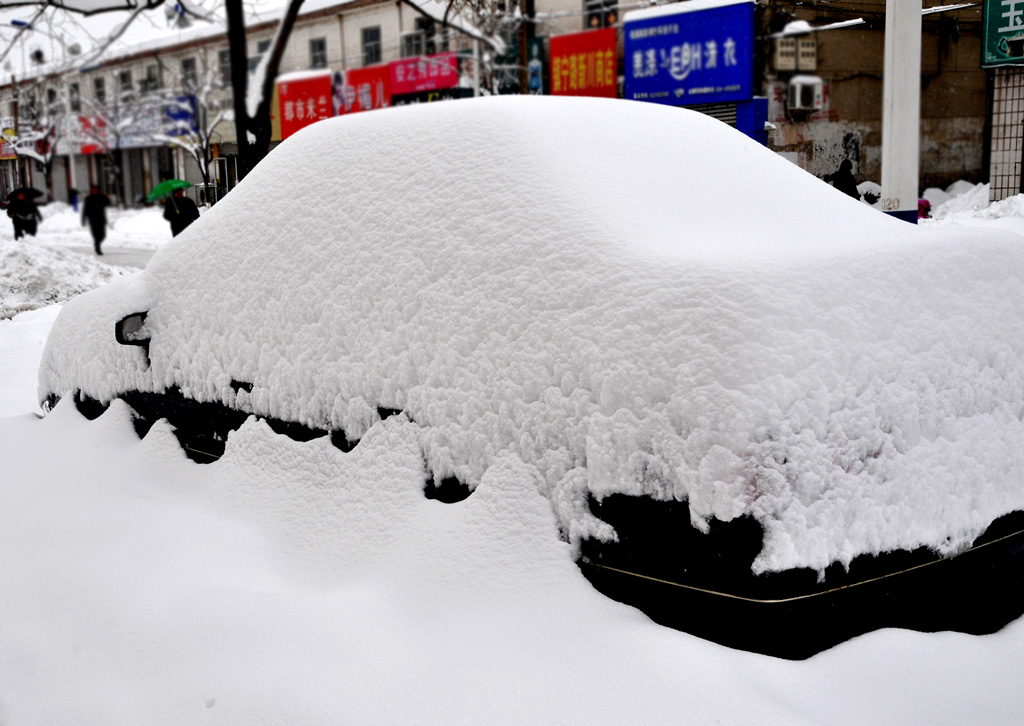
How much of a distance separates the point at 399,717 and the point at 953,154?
70.3 feet

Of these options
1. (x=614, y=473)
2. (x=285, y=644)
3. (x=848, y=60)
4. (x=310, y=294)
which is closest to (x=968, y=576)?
(x=614, y=473)

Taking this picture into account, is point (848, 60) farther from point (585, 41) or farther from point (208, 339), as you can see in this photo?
point (208, 339)

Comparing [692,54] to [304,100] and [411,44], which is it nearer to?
[411,44]

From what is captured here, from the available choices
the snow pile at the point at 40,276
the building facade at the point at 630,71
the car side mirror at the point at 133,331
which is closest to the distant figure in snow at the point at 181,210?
the building facade at the point at 630,71

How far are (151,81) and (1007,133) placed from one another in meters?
27.1

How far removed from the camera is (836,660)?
7.22 feet

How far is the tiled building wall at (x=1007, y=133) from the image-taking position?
16.0m

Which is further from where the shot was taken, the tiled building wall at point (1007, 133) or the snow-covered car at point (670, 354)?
the tiled building wall at point (1007, 133)

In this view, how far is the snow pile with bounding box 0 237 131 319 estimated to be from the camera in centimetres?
1213

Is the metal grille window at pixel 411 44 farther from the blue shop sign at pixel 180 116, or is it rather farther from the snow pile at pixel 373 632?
the snow pile at pixel 373 632

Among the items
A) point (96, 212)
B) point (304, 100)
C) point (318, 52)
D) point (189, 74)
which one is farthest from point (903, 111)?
point (189, 74)

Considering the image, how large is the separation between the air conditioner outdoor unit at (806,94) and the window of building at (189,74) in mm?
19520

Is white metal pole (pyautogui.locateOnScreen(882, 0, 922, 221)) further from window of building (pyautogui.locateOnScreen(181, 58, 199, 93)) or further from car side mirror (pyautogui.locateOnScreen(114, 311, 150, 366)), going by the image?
window of building (pyautogui.locateOnScreen(181, 58, 199, 93))

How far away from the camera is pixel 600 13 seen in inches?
851
